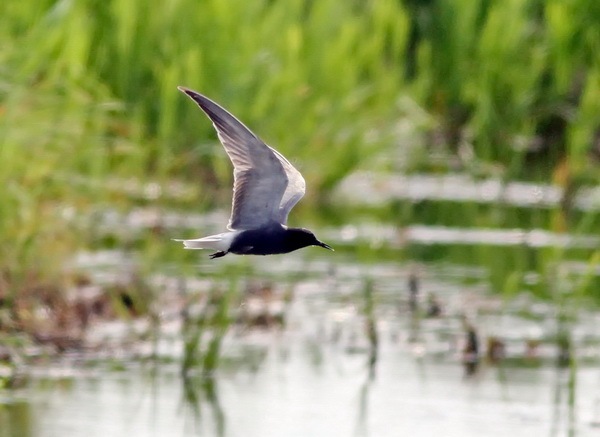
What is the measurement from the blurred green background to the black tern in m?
1.63

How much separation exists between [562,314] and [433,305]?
868 mm

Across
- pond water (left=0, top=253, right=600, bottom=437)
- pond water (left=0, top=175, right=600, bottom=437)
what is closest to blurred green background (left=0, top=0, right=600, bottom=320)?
pond water (left=0, top=175, right=600, bottom=437)

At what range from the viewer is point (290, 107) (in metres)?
9.61

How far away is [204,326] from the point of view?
6.33 metres

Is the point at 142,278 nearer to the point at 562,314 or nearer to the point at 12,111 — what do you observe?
the point at 12,111

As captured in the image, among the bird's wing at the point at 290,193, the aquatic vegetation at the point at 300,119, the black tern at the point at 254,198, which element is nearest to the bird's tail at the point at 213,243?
the black tern at the point at 254,198

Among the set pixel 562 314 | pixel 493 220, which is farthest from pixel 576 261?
pixel 562 314

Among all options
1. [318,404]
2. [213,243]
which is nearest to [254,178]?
[213,243]

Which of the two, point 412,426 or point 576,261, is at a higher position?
point 576,261

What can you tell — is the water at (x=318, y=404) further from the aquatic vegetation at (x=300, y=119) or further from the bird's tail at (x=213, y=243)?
the bird's tail at (x=213, y=243)

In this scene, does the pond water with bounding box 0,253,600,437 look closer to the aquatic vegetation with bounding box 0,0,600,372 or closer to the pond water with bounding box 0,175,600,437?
the pond water with bounding box 0,175,600,437

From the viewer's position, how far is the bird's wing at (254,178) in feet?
15.8

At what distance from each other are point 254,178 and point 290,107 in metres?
4.73

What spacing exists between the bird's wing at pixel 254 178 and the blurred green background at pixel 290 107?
5.33ft
